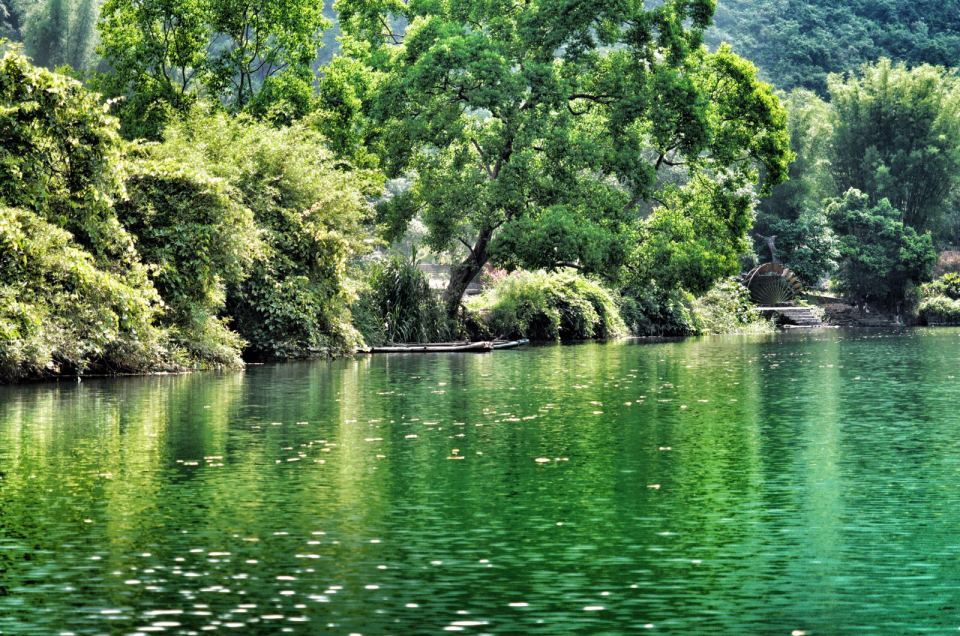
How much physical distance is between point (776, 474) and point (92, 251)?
1539 centimetres

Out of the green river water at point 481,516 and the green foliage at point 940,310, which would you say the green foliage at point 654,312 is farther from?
the green river water at point 481,516

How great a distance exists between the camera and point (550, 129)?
36.6m

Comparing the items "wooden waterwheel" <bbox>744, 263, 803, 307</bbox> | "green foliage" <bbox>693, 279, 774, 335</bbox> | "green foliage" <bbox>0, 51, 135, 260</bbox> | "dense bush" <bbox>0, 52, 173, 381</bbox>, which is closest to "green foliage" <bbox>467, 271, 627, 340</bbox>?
"green foliage" <bbox>693, 279, 774, 335</bbox>

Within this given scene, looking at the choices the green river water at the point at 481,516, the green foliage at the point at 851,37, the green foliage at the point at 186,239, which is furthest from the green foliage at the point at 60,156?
the green foliage at the point at 851,37

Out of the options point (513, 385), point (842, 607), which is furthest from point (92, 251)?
point (842, 607)

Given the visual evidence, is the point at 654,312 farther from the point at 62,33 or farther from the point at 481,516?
the point at 62,33

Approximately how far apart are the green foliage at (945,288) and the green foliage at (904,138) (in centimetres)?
516

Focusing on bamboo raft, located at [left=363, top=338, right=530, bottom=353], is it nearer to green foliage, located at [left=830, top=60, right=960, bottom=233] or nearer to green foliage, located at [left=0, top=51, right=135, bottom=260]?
green foliage, located at [left=0, top=51, right=135, bottom=260]

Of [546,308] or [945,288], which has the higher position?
[945,288]

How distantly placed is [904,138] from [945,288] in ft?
33.6

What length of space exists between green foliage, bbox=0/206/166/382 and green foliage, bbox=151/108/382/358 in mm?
5478

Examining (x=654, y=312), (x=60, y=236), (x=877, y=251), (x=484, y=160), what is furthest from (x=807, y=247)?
(x=60, y=236)

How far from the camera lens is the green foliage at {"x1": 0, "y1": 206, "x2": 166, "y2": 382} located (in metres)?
18.9

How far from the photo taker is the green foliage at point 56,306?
18875 millimetres
